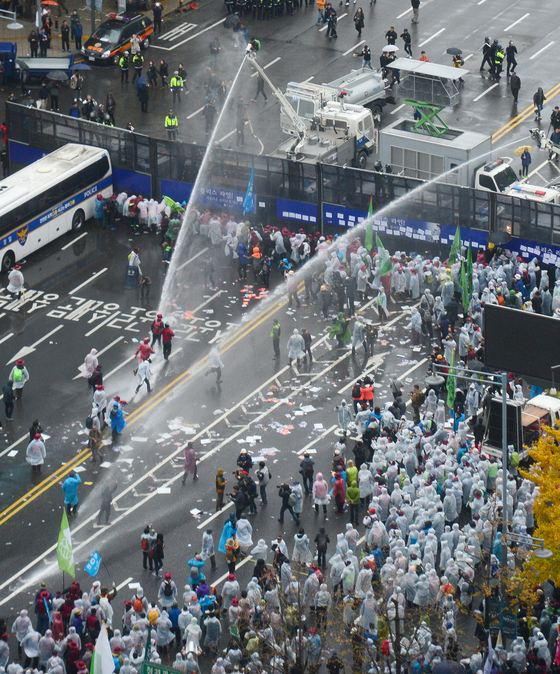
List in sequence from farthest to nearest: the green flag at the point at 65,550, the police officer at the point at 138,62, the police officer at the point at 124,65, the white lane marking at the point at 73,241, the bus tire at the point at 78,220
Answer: the police officer at the point at 124,65 < the police officer at the point at 138,62 < the bus tire at the point at 78,220 < the white lane marking at the point at 73,241 < the green flag at the point at 65,550

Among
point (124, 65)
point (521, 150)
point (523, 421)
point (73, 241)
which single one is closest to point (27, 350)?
point (73, 241)

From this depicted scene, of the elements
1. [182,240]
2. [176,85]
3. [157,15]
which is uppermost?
[157,15]

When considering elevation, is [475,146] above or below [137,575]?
above

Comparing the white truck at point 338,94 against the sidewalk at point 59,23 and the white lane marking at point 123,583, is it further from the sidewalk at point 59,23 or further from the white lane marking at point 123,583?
the white lane marking at point 123,583

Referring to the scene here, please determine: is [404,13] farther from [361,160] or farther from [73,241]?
[73,241]

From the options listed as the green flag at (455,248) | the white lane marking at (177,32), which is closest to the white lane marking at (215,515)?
the green flag at (455,248)

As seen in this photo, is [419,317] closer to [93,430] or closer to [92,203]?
[93,430]

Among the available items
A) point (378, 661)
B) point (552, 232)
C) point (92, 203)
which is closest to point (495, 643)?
point (378, 661)

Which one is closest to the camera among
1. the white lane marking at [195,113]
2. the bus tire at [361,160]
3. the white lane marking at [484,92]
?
the bus tire at [361,160]
